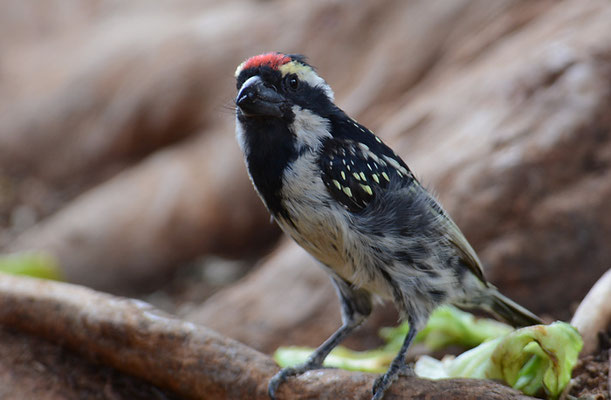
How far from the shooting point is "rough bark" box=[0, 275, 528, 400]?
8.24ft

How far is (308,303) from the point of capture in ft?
15.8

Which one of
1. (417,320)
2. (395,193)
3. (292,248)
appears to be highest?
(292,248)

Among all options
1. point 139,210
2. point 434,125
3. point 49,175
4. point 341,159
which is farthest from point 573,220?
point 49,175

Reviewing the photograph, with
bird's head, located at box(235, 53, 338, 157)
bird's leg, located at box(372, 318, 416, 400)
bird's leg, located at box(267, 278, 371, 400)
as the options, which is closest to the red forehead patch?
bird's head, located at box(235, 53, 338, 157)

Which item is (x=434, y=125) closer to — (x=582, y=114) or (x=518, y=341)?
(x=582, y=114)

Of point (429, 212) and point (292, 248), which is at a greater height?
point (292, 248)

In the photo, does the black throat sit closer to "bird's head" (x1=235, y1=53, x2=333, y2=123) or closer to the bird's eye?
"bird's head" (x1=235, y1=53, x2=333, y2=123)

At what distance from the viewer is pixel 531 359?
102 inches

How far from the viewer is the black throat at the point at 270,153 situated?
2.63 metres

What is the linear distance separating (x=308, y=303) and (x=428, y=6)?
3.59 metres

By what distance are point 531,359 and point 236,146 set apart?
5.61 metres

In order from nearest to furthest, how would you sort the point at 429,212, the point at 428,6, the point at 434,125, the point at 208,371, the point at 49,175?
the point at 208,371 < the point at 429,212 < the point at 434,125 < the point at 428,6 < the point at 49,175

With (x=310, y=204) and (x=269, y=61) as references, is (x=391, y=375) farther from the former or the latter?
(x=269, y=61)

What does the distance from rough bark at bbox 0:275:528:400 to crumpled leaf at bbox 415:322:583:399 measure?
0.22 meters
